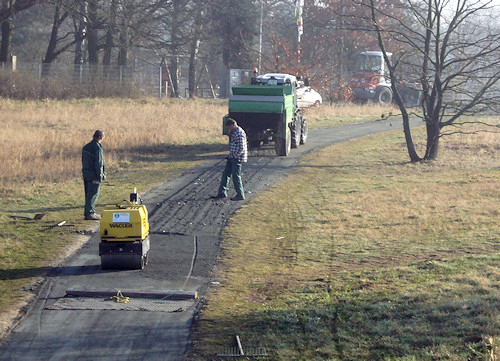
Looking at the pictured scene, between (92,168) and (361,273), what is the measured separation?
5.48 m

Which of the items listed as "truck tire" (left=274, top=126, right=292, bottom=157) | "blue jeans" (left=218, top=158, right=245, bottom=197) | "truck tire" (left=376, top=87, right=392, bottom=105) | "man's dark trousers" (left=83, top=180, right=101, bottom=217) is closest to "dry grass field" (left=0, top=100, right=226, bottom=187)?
"truck tire" (left=274, top=126, right=292, bottom=157)

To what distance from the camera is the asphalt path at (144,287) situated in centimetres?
675

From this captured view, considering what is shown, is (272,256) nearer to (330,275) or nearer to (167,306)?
(330,275)

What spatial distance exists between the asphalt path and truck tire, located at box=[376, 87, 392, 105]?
94.9ft

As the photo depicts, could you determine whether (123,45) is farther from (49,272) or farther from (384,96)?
(49,272)

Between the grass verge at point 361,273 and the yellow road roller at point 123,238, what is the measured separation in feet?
→ 4.19

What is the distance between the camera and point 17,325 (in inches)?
289

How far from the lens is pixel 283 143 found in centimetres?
2167

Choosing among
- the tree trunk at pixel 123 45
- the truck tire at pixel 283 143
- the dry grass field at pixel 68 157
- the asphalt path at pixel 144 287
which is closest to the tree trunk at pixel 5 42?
the tree trunk at pixel 123 45

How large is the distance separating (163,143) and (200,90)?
36845 millimetres

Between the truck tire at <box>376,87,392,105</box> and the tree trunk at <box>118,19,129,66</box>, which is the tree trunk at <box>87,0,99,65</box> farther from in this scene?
the truck tire at <box>376,87,392,105</box>

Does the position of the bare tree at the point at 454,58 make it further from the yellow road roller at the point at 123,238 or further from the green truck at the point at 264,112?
the yellow road roller at the point at 123,238

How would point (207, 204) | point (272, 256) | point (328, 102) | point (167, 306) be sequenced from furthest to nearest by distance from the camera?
point (328, 102) → point (207, 204) → point (272, 256) → point (167, 306)

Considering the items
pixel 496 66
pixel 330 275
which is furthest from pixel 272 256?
pixel 496 66
